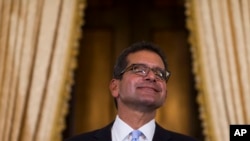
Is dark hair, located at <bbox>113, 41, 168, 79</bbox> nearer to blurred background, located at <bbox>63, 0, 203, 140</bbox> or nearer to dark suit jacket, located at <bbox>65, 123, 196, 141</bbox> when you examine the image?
dark suit jacket, located at <bbox>65, 123, 196, 141</bbox>

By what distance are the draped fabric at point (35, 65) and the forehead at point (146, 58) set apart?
37.0 inches

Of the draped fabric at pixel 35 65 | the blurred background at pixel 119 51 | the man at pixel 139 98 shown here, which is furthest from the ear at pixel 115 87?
the blurred background at pixel 119 51

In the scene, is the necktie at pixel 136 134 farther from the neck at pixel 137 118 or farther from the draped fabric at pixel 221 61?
the draped fabric at pixel 221 61

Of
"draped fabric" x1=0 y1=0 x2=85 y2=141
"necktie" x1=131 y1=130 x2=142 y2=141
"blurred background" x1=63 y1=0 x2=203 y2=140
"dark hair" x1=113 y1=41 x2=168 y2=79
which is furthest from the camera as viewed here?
"blurred background" x1=63 y1=0 x2=203 y2=140

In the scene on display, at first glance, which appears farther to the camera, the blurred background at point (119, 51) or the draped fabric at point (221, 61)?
the blurred background at point (119, 51)

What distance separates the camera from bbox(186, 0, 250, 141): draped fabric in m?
2.40

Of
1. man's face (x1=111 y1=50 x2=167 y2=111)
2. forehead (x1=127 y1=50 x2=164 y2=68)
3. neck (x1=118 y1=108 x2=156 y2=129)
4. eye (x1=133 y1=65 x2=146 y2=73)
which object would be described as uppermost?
forehead (x1=127 y1=50 x2=164 y2=68)

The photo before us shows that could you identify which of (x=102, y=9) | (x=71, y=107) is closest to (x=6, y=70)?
(x=71, y=107)

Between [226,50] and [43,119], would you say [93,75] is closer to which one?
[43,119]

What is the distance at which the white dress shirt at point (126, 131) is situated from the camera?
1.47 metres

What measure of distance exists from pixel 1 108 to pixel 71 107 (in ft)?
1.83

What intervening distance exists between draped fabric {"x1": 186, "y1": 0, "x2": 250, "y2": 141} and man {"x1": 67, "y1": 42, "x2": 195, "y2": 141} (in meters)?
0.93

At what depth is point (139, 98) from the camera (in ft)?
4.77

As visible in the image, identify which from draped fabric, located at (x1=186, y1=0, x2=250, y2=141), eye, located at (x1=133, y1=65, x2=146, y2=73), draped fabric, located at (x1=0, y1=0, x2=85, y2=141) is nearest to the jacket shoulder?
eye, located at (x1=133, y1=65, x2=146, y2=73)
